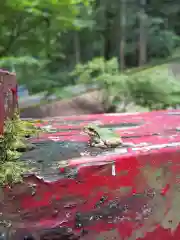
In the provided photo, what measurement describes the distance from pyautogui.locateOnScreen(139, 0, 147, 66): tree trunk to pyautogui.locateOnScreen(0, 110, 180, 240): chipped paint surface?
11826 millimetres

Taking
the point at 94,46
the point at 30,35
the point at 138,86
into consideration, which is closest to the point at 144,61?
the point at 94,46

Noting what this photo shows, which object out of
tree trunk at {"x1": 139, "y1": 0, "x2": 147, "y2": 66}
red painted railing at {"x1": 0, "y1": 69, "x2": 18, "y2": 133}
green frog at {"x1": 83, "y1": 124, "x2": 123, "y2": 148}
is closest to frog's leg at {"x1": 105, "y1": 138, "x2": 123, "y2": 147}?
green frog at {"x1": 83, "y1": 124, "x2": 123, "y2": 148}

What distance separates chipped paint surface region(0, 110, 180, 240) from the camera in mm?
967

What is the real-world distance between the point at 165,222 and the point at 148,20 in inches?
473

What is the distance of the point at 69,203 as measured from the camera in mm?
1015

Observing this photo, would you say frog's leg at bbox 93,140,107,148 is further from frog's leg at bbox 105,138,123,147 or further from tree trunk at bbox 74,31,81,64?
tree trunk at bbox 74,31,81,64

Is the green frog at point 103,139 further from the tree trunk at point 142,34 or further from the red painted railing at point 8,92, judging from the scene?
the tree trunk at point 142,34

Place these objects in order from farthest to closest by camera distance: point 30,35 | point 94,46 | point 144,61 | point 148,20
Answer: point 94,46 → point 144,61 → point 148,20 → point 30,35

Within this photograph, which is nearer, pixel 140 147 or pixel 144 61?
pixel 140 147

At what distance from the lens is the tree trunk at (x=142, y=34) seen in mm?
12132

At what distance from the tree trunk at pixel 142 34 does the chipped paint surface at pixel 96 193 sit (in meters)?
11.8

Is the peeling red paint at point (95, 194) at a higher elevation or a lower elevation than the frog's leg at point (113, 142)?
lower

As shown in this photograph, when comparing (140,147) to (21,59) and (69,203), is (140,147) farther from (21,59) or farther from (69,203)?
(21,59)

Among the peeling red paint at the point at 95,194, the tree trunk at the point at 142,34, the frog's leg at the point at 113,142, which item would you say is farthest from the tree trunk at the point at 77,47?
the peeling red paint at the point at 95,194
